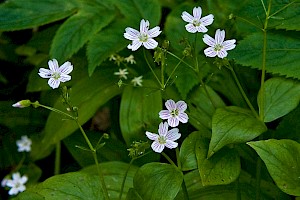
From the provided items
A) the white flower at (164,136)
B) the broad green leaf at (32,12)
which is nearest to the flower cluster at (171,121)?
the white flower at (164,136)

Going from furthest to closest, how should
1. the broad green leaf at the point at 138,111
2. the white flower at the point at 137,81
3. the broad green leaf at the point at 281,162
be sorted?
1. the white flower at the point at 137,81
2. the broad green leaf at the point at 138,111
3. the broad green leaf at the point at 281,162

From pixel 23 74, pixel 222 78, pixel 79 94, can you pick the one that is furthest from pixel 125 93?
pixel 23 74

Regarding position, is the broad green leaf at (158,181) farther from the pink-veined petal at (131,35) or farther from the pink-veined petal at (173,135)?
the pink-veined petal at (131,35)

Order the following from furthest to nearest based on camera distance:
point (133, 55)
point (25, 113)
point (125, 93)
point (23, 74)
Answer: point (23, 74) → point (25, 113) → point (133, 55) → point (125, 93)

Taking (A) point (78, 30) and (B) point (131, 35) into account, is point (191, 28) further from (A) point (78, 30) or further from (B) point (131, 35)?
(A) point (78, 30)

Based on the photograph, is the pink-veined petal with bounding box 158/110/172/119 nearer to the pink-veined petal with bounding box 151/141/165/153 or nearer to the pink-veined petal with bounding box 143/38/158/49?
the pink-veined petal with bounding box 151/141/165/153

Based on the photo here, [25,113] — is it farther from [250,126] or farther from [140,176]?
[250,126]
